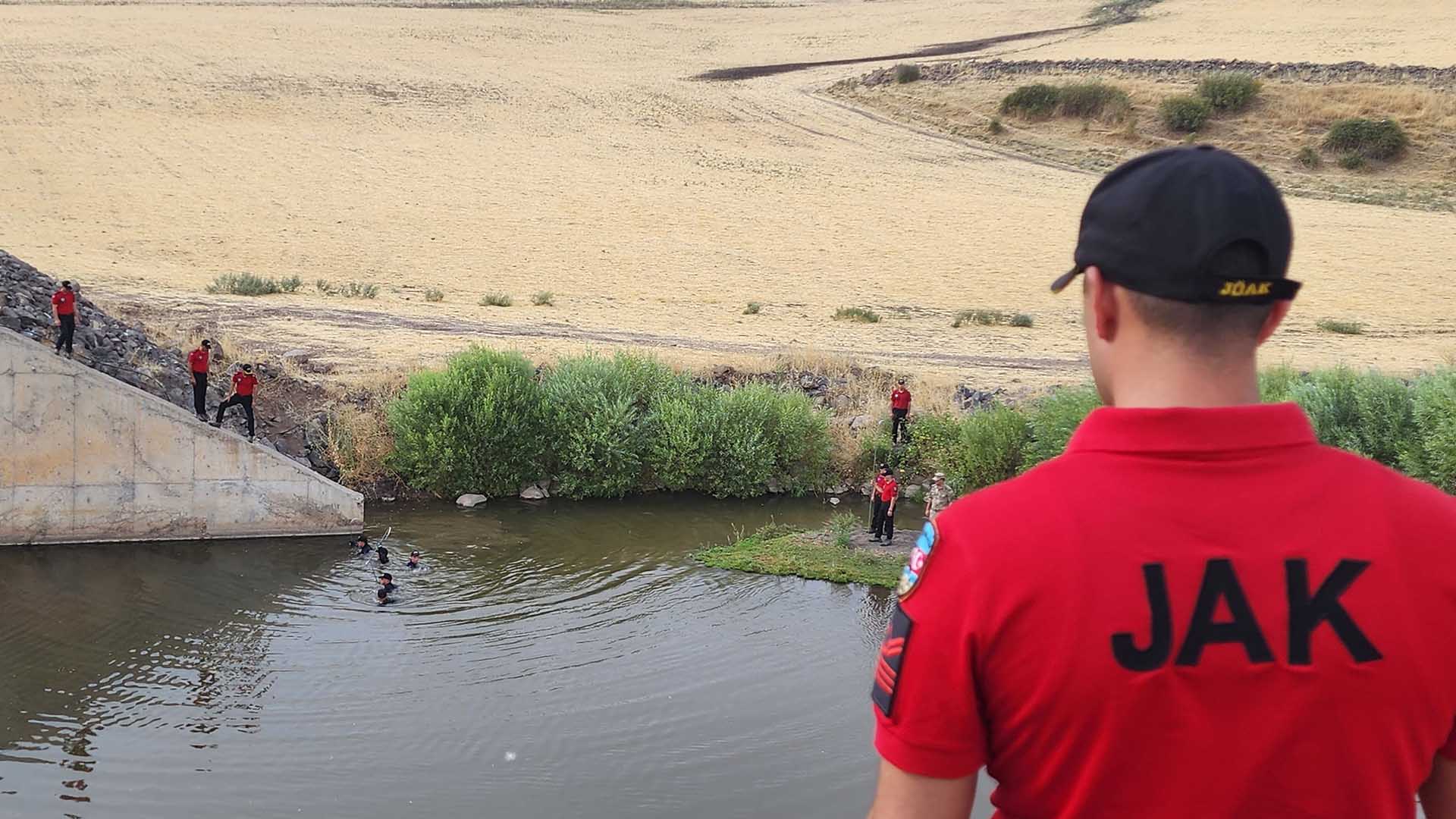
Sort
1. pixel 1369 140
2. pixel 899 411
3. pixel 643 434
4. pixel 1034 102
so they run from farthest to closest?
pixel 1034 102 < pixel 1369 140 < pixel 899 411 < pixel 643 434

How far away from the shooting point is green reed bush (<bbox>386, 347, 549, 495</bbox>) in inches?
Result: 893

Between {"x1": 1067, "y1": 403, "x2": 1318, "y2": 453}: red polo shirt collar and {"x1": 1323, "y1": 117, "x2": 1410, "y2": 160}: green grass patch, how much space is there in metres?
68.3

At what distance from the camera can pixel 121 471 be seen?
20.6 m

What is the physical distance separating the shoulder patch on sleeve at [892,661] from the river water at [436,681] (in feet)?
35.0

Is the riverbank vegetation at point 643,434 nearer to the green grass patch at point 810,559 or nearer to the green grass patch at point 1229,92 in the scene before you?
the green grass patch at point 810,559

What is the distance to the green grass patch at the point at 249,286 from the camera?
38.0m

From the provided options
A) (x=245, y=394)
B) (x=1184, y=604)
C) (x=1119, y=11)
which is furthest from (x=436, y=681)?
(x=1119, y=11)

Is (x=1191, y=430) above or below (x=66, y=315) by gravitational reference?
above

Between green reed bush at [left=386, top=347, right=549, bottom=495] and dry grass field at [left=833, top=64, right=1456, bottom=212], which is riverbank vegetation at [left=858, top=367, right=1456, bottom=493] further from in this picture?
dry grass field at [left=833, top=64, right=1456, bottom=212]

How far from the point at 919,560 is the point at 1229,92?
73421 millimetres

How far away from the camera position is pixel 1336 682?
2201 mm

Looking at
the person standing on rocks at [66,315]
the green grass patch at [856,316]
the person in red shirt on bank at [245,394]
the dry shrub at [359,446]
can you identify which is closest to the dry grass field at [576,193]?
the green grass patch at [856,316]

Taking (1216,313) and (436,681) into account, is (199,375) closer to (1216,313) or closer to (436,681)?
(436,681)

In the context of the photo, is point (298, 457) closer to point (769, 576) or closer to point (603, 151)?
point (769, 576)
